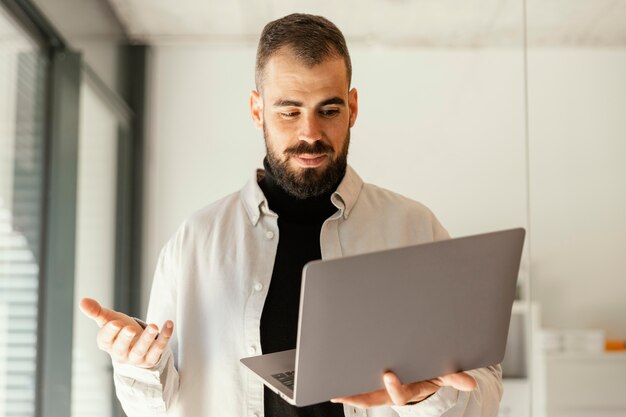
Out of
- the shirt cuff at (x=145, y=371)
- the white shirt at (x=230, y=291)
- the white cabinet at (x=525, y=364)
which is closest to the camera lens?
the shirt cuff at (x=145, y=371)

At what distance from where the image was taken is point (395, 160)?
92.4 inches

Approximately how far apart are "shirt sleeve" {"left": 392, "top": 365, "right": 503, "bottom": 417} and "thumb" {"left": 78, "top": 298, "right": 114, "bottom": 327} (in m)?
0.46

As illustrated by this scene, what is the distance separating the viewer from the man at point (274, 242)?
1.25m

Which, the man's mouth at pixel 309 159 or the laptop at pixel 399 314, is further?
the man's mouth at pixel 309 159

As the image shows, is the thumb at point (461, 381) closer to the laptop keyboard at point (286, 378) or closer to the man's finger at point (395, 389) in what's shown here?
the man's finger at point (395, 389)

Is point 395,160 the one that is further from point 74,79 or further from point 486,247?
point 486,247

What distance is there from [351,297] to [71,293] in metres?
1.77

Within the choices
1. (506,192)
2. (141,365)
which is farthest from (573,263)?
(141,365)

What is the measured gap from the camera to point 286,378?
1024 millimetres

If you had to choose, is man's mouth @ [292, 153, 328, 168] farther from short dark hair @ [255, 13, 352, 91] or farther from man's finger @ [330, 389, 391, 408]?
man's finger @ [330, 389, 391, 408]

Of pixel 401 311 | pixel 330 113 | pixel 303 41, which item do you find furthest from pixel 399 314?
pixel 303 41

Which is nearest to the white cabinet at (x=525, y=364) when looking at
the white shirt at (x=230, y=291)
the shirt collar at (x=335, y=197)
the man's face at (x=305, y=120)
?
the white shirt at (x=230, y=291)

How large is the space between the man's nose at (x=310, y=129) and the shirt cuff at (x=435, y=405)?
1.53 ft

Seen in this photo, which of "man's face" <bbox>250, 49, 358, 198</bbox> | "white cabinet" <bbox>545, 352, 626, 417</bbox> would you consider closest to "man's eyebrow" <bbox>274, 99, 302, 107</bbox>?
"man's face" <bbox>250, 49, 358, 198</bbox>
